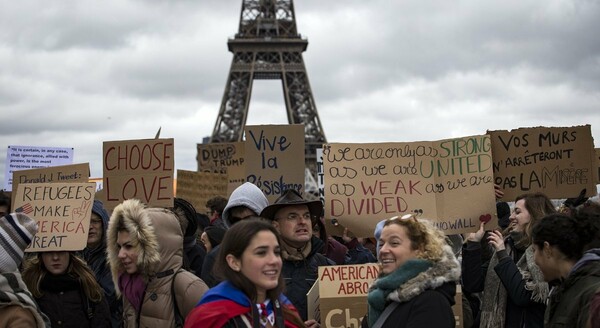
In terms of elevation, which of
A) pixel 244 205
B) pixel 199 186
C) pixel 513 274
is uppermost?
pixel 199 186

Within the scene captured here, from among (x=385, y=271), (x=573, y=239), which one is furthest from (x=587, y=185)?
(x=385, y=271)

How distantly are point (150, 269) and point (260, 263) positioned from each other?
106cm

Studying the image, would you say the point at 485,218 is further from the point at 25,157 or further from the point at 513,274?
the point at 25,157

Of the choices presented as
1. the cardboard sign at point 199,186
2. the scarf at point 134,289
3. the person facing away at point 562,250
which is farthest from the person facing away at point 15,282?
the cardboard sign at point 199,186

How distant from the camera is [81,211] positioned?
5645 millimetres

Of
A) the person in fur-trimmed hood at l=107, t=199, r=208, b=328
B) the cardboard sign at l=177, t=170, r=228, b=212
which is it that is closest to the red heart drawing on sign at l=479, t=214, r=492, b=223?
the person in fur-trimmed hood at l=107, t=199, r=208, b=328

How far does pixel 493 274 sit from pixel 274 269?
2.15 m

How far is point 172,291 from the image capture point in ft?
13.4

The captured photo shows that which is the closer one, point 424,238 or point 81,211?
point 424,238

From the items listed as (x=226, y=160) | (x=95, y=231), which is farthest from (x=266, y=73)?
(x=95, y=231)

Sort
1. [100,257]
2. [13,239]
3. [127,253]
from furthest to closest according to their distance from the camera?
[100,257]
[127,253]
[13,239]

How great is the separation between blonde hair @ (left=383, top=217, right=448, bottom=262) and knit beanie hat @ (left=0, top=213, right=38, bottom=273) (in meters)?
1.91

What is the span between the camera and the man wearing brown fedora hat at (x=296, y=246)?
4.74 meters

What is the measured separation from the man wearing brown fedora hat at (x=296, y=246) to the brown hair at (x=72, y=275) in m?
1.22
